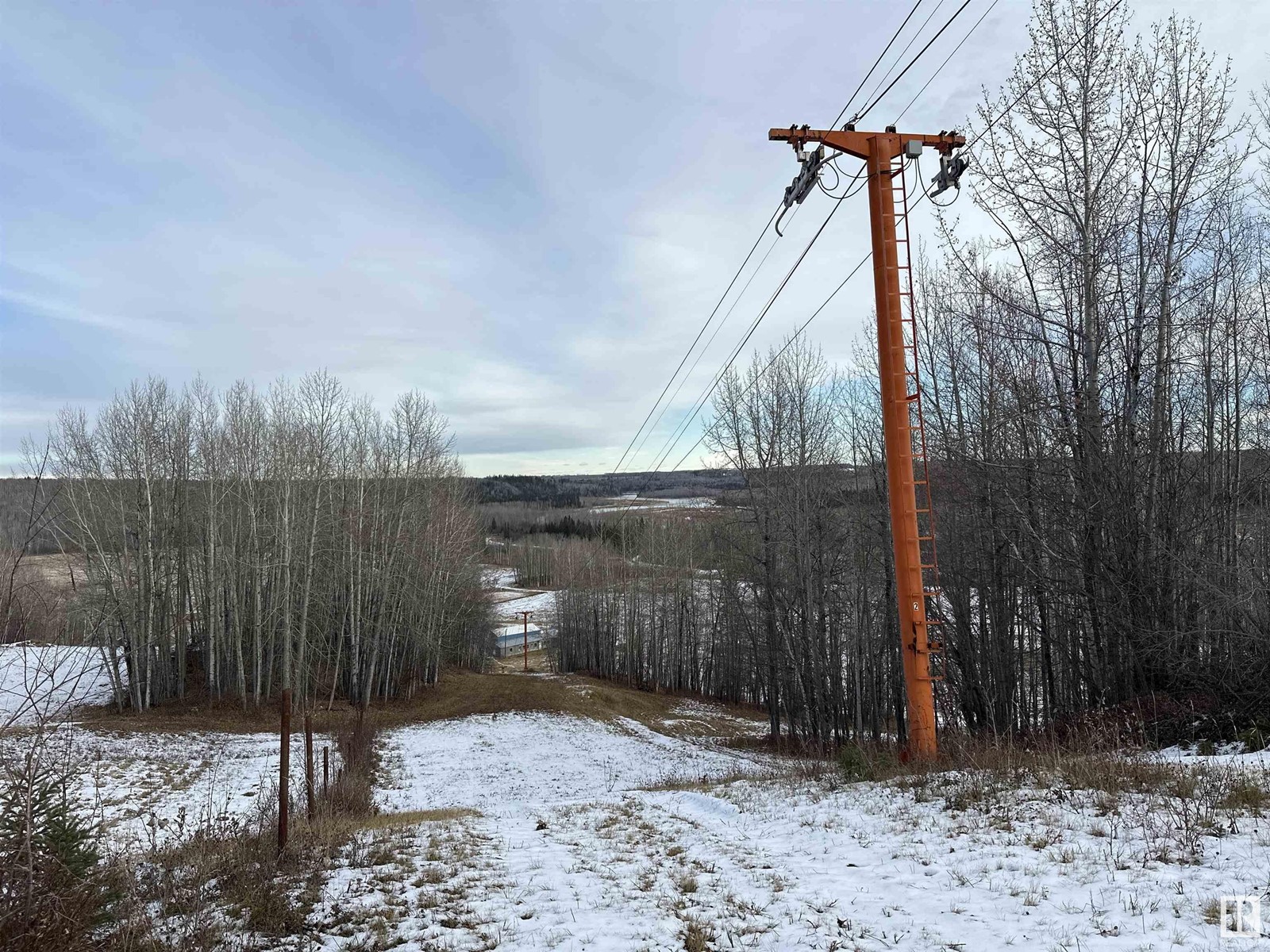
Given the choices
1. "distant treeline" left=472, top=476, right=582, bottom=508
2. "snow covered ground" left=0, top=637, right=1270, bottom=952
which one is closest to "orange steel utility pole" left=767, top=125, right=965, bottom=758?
"snow covered ground" left=0, top=637, right=1270, bottom=952

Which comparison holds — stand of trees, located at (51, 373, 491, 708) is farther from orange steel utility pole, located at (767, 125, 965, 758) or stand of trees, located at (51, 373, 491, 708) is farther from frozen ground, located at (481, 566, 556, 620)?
frozen ground, located at (481, 566, 556, 620)

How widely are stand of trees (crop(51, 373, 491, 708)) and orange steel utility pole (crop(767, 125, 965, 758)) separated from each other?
2175 cm

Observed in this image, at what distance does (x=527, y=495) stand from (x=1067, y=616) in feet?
439

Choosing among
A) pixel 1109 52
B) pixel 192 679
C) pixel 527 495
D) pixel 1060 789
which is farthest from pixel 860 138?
pixel 527 495

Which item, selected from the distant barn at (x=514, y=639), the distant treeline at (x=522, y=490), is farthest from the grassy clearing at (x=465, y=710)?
the distant treeline at (x=522, y=490)

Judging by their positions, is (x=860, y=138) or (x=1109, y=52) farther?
(x=1109, y=52)

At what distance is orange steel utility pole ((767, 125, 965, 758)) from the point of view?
9273 mm

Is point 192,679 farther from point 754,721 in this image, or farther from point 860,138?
point 860,138

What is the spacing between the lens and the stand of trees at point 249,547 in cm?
2452

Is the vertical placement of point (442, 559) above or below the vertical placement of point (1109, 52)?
below

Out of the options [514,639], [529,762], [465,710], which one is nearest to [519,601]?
[514,639]

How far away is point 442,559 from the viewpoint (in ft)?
106

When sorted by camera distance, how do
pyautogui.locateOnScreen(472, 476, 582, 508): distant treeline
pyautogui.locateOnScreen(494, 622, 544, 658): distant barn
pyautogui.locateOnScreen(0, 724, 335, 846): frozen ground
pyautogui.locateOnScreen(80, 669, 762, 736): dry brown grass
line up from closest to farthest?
pyautogui.locateOnScreen(0, 724, 335, 846): frozen ground
pyautogui.locateOnScreen(80, 669, 762, 736): dry brown grass
pyautogui.locateOnScreen(494, 622, 544, 658): distant barn
pyautogui.locateOnScreen(472, 476, 582, 508): distant treeline

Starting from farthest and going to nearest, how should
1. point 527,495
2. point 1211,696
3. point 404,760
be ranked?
point 527,495 → point 404,760 → point 1211,696
